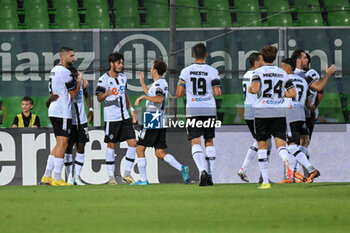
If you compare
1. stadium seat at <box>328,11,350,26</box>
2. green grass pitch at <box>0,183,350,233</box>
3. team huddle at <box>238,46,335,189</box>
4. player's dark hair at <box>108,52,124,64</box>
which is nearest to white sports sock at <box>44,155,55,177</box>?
player's dark hair at <box>108,52,124,64</box>

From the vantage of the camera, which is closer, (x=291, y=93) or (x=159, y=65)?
(x=291, y=93)

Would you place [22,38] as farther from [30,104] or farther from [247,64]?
[247,64]

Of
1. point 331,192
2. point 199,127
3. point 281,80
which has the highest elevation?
point 281,80

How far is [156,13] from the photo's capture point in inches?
561

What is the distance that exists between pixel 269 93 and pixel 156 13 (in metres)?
6.99

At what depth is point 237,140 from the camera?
10.3 m

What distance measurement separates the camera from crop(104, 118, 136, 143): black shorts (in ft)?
30.3

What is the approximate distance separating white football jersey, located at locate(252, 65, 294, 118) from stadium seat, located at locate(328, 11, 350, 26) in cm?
635

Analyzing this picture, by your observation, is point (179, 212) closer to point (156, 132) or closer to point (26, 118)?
point (156, 132)

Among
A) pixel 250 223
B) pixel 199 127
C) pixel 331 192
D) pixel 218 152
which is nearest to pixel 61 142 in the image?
pixel 199 127

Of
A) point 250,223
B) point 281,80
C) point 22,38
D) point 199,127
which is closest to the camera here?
point 250,223

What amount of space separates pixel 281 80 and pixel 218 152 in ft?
9.30

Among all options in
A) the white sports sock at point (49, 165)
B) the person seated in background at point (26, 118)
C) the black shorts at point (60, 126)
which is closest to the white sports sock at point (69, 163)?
the white sports sock at point (49, 165)

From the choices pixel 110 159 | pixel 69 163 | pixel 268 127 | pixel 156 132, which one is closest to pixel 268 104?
pixel 268 127
